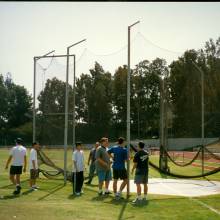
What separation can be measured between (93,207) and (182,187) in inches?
258

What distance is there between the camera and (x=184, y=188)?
17250 mm

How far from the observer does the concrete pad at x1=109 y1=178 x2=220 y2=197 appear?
15.7m

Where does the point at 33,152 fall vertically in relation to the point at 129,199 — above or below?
above

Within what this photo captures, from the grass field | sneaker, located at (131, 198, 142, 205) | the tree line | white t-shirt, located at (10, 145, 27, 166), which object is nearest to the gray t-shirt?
the grass field

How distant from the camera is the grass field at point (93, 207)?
34.7 ft

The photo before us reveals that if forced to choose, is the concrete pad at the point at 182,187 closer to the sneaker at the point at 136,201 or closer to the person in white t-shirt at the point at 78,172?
the person in white t-shirt at the point at 78,172

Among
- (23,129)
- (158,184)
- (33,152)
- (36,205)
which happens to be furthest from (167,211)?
(23,129)

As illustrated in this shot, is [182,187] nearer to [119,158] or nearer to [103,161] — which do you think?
[103,161]

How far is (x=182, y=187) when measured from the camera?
1766 centimetres

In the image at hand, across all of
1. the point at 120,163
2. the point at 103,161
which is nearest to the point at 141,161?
the point at 120,163

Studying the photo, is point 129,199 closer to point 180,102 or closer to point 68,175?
point 68,175

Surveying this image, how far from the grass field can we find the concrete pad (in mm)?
1119

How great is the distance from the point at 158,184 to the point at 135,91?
114 feet

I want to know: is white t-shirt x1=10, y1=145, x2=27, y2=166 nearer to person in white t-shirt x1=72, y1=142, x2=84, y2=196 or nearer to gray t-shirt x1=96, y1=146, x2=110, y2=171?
person in white t-shirt x1=72, y1=142, x2=84, y2=196
